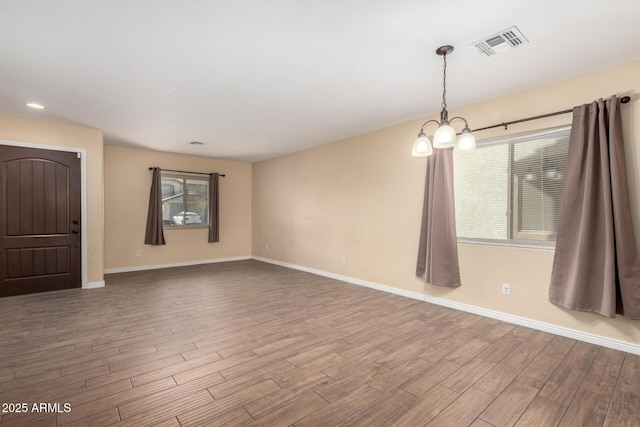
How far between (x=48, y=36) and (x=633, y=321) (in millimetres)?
5416

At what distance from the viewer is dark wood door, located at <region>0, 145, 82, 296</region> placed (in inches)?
170

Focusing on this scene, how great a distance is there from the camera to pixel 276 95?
3.48 m

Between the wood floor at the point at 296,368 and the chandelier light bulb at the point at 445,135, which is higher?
the chandelier light bulb at the point at 445,135

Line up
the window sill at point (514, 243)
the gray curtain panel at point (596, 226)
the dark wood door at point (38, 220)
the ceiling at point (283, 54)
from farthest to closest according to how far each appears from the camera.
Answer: the dark wood door at point (38, 220) < the window sill at point (514, 243) < the gray curtain panel at point (596, 226) < the ceiling at point (283, 54)

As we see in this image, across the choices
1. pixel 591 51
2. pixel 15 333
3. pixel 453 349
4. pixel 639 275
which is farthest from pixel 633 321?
pixel 15 333

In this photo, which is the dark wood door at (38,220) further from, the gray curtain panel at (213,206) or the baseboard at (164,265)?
the gray curtain panel at (213,206)

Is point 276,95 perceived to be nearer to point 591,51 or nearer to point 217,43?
point 217,43

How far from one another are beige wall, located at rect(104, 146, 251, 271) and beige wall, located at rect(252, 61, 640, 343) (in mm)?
497

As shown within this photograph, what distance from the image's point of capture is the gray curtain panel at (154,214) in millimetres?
6383

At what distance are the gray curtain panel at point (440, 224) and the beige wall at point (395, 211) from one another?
0.52ft

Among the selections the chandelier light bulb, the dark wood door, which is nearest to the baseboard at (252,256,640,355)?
the chandelier light bulb

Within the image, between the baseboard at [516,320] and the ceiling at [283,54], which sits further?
the baseboard at [516,320]

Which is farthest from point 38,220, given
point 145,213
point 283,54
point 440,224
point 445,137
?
point 440,224

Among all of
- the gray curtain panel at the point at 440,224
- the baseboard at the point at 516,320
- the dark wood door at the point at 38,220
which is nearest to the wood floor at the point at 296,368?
the baseboard at the point at 516,320
